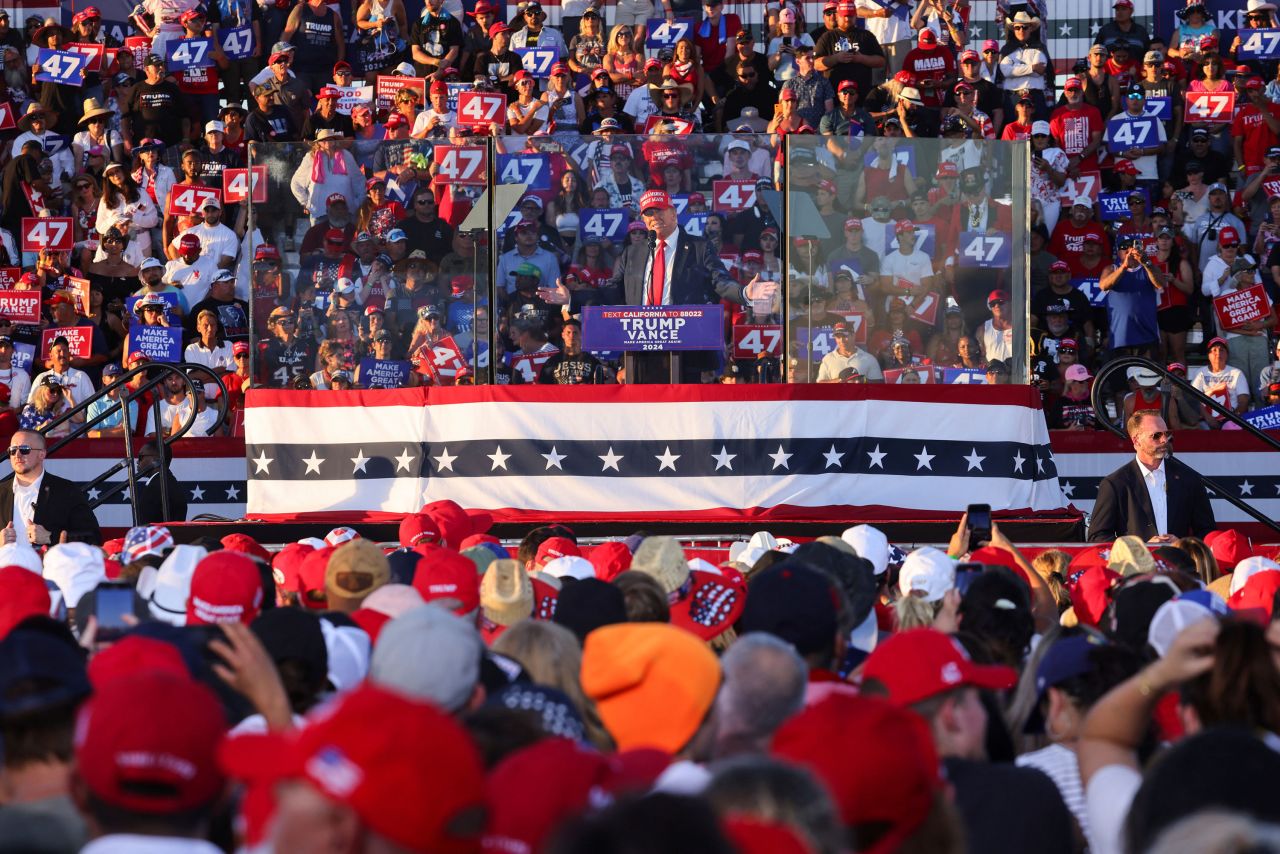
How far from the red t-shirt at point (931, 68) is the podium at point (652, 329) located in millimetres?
6474

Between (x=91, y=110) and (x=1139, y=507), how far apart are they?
13.1 meters

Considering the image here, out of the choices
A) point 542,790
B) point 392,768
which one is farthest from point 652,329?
point 392,768

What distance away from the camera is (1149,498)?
11680 millimetres

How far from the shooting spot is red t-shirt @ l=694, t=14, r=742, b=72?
2036cm

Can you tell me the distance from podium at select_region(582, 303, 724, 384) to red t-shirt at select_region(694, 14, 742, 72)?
23.7 ft

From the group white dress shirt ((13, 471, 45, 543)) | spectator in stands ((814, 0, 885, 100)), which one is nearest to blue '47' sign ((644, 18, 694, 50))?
spectator in stands ((814, 0, 885, 100))

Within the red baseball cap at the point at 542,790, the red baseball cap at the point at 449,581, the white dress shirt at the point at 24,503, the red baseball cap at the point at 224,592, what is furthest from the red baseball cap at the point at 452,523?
the red baseball cap at the point at 542,790

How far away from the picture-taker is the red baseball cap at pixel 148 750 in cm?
330

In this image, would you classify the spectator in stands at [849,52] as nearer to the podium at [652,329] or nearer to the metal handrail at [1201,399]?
the metal handrail at [1201,399]

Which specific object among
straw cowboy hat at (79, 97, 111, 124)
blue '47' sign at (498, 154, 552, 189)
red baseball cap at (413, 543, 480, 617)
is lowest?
red baseball cap at (413, 543, 480, 617)

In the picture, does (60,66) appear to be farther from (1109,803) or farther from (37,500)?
(1109,803)

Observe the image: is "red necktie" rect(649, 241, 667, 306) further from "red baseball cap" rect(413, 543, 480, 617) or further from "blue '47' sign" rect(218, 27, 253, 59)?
"blue '47' sign" rect(218, 27, 253, 59)

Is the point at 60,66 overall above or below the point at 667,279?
above

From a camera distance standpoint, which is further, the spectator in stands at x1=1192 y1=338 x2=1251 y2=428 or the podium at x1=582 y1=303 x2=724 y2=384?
the spectator in stands at x1=1192 y1=338 x2=1251 y2=428
